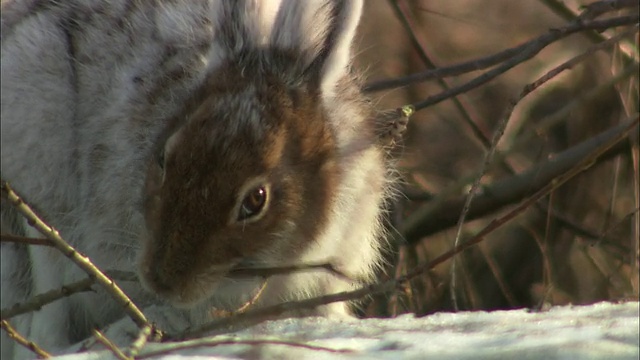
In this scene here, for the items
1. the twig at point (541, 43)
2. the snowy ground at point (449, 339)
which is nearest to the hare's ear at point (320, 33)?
the twig at point (541, 43)

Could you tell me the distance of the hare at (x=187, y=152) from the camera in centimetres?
339

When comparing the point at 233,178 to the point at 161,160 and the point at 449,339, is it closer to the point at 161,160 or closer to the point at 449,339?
the point at 161,160

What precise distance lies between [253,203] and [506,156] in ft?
9.13

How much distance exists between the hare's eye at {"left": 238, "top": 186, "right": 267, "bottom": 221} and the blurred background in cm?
170

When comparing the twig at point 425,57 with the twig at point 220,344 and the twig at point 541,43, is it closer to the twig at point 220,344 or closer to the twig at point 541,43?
the twig at point 541,43

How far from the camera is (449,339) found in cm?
296

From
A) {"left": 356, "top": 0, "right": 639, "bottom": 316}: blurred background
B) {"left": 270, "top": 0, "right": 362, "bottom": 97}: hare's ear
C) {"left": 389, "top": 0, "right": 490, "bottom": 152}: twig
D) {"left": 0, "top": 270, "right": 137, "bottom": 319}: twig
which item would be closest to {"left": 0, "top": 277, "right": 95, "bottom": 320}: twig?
{"left": 0, "top": 270, "right": 137, "bottom": 319}: twig

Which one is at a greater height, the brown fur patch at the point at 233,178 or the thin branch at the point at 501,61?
the thin branch at the point at 501,61

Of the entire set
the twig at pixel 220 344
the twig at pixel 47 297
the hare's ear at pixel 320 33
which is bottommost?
the twig at pixel 220 344

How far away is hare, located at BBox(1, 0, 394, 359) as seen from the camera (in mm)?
3389

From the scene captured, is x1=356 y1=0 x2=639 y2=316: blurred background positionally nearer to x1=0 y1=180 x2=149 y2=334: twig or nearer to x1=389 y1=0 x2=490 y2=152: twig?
x1=389 y1=0 x2=490 y2=152: twig

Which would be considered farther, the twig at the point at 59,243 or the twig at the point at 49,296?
the twig at the point at 49,296

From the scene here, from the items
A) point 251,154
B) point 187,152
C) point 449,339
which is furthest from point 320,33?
point 449,339

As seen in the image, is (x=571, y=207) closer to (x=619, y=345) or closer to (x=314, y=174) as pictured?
(x=314, y=174)
